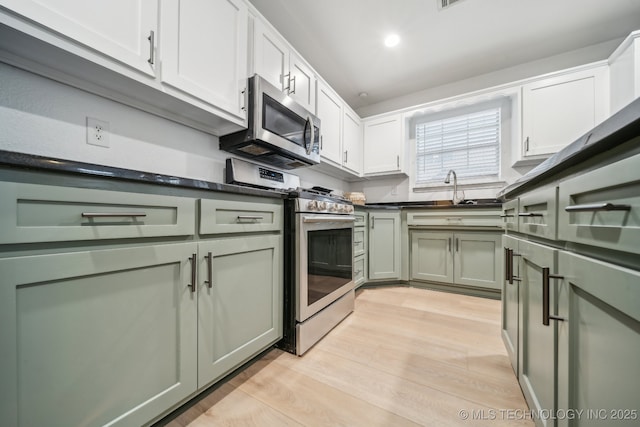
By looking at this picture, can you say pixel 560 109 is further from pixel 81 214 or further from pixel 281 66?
A: pixel 81 214

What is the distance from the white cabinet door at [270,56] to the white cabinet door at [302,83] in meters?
0.08

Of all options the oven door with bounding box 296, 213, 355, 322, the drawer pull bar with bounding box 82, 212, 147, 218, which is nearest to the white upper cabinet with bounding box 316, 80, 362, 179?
the oven door with bounding box 296, 213, 355, 322

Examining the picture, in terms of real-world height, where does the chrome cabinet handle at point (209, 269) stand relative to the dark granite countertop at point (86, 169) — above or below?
below

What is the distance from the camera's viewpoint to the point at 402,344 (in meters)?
1.47

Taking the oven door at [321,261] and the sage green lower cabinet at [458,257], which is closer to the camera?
the oven door at [321,261]

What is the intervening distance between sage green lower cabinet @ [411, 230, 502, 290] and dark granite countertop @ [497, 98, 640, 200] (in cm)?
194

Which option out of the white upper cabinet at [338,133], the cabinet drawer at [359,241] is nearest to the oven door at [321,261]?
the cabinet drawer at [359,241]

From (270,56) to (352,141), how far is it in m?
1.54

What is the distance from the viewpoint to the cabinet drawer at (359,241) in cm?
241

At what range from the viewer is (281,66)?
1.77m

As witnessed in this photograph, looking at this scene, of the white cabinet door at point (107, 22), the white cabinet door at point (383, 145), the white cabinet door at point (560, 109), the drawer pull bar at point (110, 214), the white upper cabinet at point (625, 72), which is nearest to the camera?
the drawer pull bar at point (110, 214)

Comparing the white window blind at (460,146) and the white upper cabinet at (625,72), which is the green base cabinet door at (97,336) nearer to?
the white window blind at (460,146)

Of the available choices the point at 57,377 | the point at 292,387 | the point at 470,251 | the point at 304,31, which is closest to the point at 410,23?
the point at 304,31

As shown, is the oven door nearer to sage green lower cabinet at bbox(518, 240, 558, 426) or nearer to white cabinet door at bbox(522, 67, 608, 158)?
sage green lower cabinet at bbox(518, 240, 558, 426)
